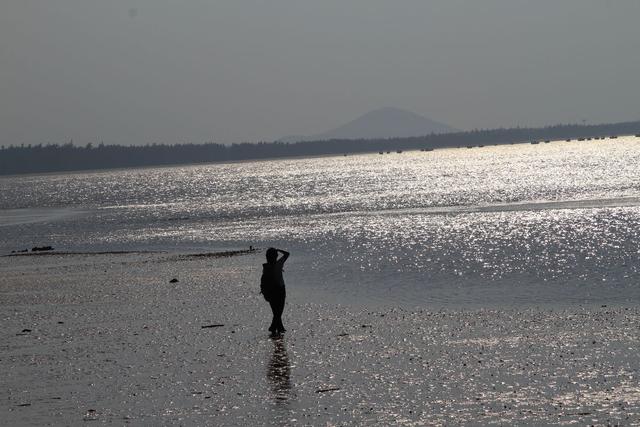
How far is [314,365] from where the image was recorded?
1866 centimetres

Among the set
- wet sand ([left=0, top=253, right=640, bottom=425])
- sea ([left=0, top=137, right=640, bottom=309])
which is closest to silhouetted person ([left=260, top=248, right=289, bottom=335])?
wet sand ([left=0, top=253, right=640, bottom=425])

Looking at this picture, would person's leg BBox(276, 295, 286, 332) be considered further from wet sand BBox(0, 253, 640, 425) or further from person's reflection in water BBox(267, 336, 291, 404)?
person's reflection in water BBox(267, 336, 291, 404)

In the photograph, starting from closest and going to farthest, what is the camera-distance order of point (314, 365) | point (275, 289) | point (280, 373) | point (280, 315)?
1. point (280, 373)
2. point (314, 365)
3. point (280, 315)
4. point (275, 289)

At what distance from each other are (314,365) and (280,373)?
2.78 ft

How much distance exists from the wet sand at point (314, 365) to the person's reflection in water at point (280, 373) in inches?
1.4

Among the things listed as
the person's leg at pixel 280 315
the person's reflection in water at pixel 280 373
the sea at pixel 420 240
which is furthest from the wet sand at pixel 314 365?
the sea at pixel 420 240

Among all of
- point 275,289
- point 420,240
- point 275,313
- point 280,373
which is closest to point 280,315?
point 275,313

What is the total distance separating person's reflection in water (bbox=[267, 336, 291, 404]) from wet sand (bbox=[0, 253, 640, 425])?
4cm

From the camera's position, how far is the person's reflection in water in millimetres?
16375

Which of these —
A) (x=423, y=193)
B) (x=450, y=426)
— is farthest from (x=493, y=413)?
(x=423, y=193)

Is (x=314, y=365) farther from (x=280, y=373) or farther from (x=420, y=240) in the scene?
(x=420, y=240)

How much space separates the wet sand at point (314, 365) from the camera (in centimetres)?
1506

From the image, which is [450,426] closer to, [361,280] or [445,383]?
[445,383]

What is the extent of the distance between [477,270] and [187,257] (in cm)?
1648
